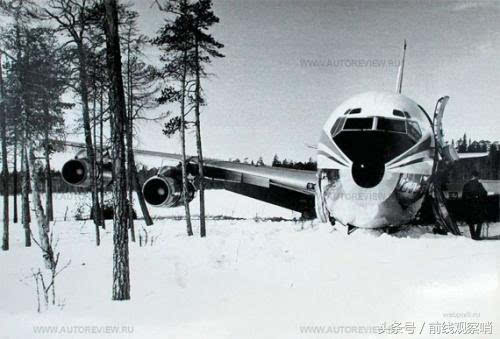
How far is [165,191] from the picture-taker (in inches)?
287

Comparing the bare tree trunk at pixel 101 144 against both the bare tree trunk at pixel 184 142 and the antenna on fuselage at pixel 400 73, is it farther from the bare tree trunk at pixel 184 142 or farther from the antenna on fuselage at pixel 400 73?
the antenna on fuselage at pixel 400 73

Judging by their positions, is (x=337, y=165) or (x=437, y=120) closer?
(x=337, y=165)

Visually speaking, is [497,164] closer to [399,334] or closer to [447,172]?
[447,172]

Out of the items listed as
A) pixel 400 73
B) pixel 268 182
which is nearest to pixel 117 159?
pixel 268 182

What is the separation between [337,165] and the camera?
214 inches

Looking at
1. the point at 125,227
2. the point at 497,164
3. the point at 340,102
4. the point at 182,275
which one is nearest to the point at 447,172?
the point at 497,164

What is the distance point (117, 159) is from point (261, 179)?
338 centimetres

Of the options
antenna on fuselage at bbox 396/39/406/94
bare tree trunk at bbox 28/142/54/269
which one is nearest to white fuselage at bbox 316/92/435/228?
antenna on fuselage at bbox 396/39/406/94

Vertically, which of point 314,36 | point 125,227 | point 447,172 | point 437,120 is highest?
point 314,36

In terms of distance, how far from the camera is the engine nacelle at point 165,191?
7.21 metres

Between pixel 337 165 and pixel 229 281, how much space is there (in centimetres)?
187

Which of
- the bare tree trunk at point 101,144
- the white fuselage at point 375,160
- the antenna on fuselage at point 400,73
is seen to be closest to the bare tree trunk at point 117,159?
the bare tree trunk at point 101,144

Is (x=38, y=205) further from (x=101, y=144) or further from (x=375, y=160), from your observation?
(x=375, y=160)

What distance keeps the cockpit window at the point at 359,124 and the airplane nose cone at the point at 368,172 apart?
49 centimetres
